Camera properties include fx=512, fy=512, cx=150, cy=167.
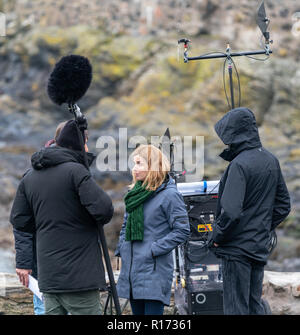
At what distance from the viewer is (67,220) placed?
9.25 ft

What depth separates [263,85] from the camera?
19.7 meters

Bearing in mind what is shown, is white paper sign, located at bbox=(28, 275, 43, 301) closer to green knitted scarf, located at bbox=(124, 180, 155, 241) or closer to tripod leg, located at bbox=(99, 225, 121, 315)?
tripod leg, located at bbox=(99, 225, 121, 315)

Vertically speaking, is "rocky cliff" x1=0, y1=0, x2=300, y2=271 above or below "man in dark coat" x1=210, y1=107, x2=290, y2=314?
above

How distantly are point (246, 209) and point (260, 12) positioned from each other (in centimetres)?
182

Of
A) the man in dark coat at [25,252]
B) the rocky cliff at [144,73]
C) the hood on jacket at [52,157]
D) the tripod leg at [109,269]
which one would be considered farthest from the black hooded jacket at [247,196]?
the rocky cliff at [144,73]

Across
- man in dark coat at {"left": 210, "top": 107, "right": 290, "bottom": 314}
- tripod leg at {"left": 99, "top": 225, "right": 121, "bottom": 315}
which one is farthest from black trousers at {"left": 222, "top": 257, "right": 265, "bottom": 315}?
tripod leg at {"left": 99, "top": 225, "right": 121, "bottom": 315}

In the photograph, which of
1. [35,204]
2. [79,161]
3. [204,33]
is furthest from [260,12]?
[204,33]

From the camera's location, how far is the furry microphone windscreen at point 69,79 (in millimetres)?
3090

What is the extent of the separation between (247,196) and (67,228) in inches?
43.5

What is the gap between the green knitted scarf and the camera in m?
3.24

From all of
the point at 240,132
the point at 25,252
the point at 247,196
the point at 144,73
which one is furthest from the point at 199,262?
the point at 144,73

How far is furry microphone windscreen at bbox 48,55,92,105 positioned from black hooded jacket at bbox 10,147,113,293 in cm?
41

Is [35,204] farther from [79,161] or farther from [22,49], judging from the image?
[22,49]

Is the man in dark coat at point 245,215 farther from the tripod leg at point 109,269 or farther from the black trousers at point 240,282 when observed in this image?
the tripod leg at point 109,269
